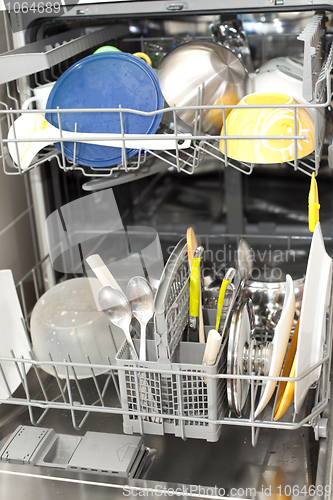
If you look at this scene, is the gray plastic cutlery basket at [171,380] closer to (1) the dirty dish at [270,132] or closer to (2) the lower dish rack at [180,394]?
(2) the lower dish rack at [180,394]

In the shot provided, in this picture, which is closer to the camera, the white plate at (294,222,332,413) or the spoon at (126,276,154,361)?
the white plate at (294,222,332,413)

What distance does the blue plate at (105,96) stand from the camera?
80cm

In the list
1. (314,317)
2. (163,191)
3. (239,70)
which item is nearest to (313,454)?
(314,317)

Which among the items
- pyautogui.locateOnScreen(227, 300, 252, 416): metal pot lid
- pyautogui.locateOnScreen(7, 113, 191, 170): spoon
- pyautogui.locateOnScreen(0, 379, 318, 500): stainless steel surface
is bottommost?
pyautogui.locateOnScreen(0, 379, 318, 500): stainless steel surface

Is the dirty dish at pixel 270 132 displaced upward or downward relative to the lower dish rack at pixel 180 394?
upward

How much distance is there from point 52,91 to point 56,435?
548 millimetres

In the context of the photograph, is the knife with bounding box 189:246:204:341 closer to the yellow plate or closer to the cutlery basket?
the cutlery basket

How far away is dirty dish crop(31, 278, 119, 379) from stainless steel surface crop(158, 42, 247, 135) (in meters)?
0.32

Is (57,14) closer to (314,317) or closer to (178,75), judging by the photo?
(178,75)

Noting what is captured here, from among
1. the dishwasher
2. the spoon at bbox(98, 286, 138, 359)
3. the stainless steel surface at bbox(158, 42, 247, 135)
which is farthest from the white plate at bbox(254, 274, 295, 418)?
the stainless steel surface at bbox(158, 42, 247, 135)

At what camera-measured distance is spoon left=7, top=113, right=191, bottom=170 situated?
2.47 feet

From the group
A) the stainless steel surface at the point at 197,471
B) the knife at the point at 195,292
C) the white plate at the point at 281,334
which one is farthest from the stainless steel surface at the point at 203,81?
the stainless steel surface at the point at 197,471

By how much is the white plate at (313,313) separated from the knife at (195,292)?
170mm

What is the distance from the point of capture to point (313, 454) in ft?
2.69
